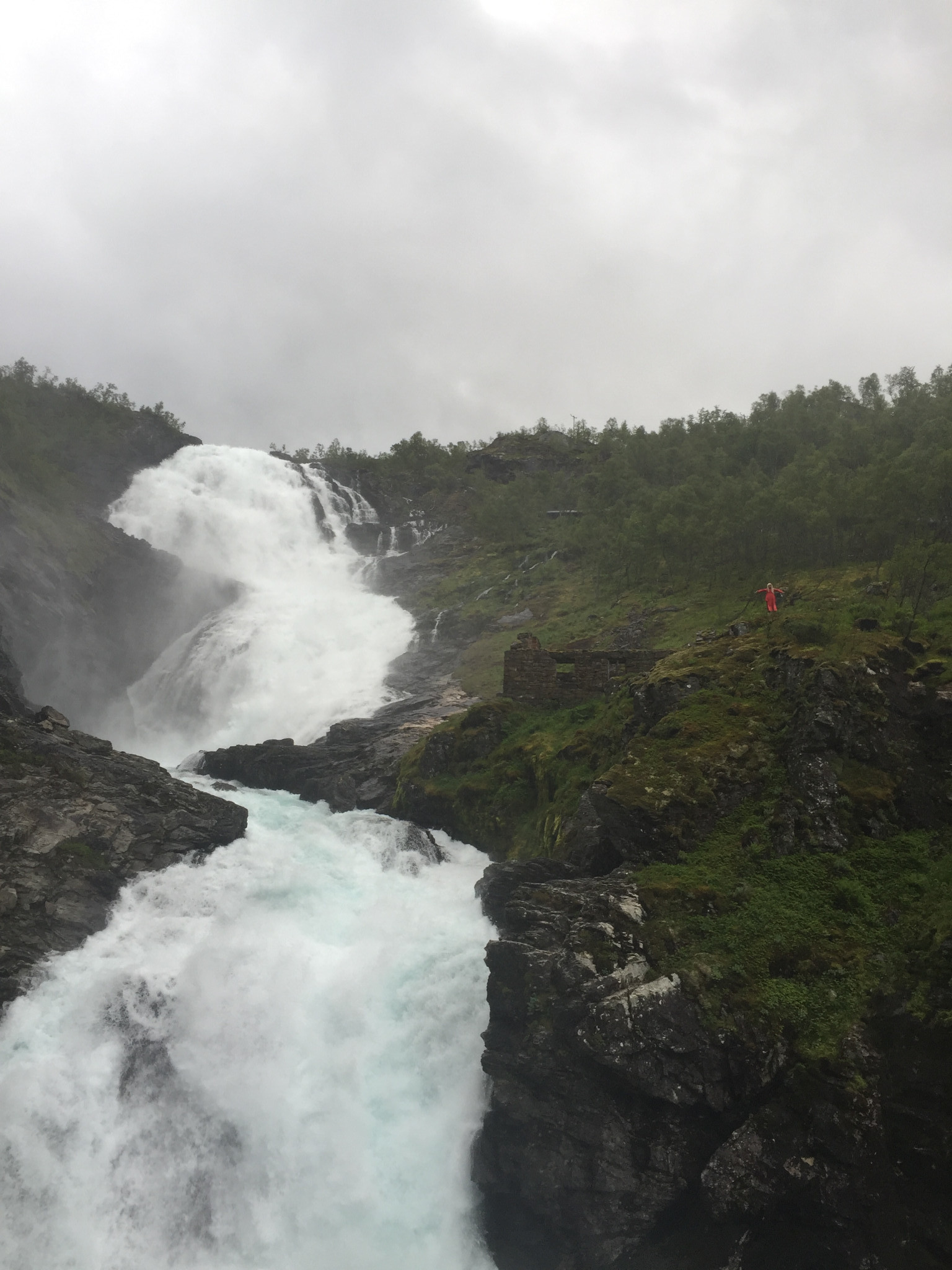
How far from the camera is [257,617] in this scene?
1892 inches

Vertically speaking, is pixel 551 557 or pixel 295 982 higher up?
pixel 551 557

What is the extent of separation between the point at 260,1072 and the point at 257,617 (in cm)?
3636

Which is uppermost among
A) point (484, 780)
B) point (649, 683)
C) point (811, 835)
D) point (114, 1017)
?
point (649, 683)

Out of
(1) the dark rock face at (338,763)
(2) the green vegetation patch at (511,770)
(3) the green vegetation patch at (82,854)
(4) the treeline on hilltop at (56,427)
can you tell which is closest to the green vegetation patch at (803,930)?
(2) the green vegetation patch at (511,770)

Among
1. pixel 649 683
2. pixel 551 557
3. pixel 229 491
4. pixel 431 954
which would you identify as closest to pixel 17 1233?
pixel 431 954

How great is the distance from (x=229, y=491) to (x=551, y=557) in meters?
30.5

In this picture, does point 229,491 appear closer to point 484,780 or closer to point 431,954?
point 484,780

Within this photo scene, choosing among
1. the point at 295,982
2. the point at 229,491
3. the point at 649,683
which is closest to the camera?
the point at 295,982

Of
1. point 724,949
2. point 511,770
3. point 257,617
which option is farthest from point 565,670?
point 257,617

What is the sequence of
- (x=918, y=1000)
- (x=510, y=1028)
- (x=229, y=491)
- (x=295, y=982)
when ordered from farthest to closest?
(x=229, y=491), (x=295, y=982), (x=510, y=1028), (x=918, y=1000)

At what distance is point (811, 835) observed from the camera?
13570mm

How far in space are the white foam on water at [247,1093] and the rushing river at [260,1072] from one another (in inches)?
1.4

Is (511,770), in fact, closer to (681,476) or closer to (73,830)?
(73,830)

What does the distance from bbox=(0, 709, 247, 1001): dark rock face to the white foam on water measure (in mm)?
822
